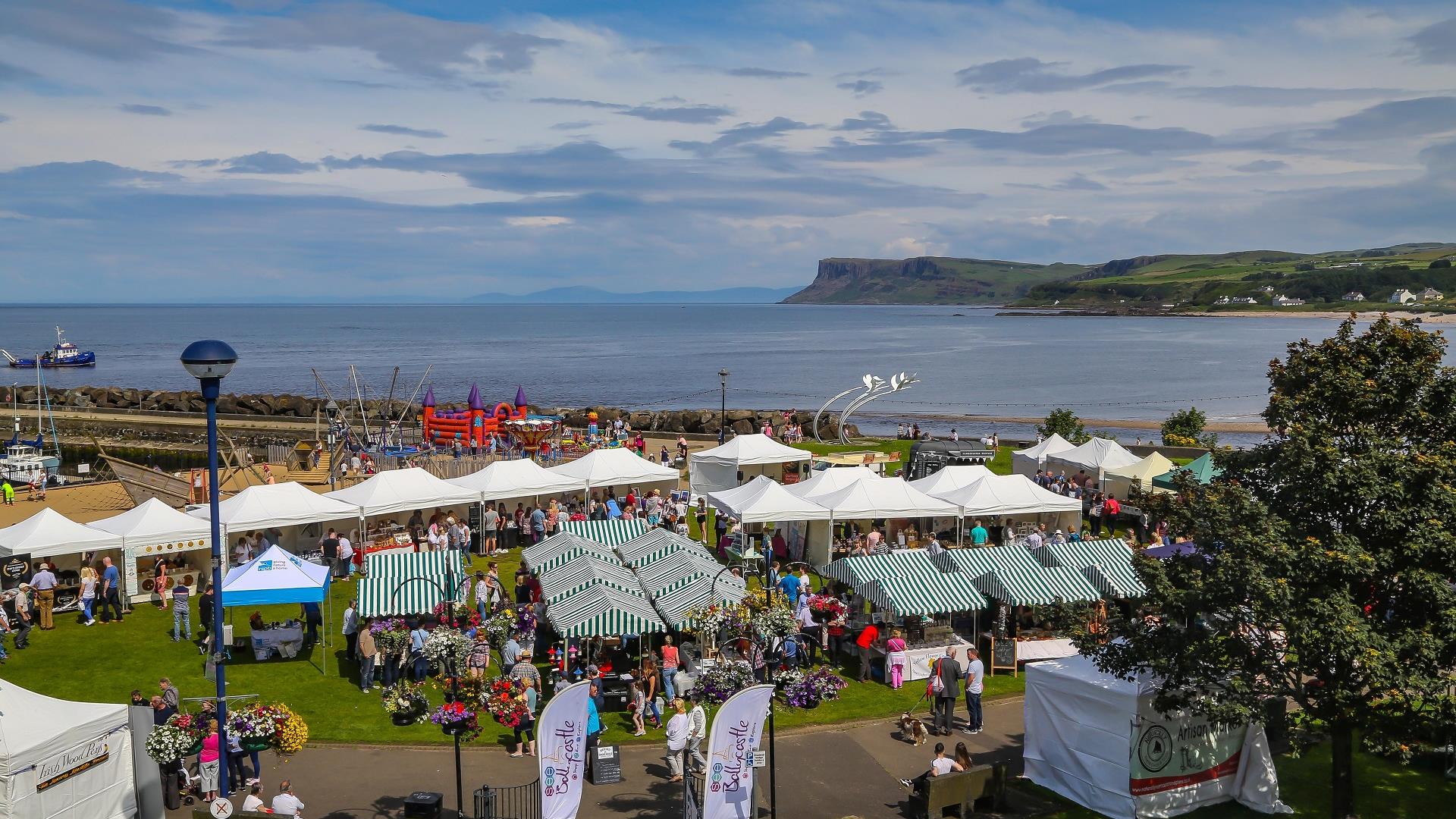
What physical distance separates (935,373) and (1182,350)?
160 feet

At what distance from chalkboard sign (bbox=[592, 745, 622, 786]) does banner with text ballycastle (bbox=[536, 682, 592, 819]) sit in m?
1.52

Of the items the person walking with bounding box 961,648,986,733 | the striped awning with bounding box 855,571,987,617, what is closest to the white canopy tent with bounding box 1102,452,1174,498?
the striped awning with bounding box 855,571,987,617

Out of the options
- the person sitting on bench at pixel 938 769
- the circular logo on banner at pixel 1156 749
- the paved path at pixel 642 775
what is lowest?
the paved path at pixel 642 775

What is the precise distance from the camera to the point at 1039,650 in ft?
62.5

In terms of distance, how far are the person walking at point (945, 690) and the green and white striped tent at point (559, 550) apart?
7.19 m

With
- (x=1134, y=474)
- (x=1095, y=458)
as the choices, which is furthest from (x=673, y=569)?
(x=1095, y=458)

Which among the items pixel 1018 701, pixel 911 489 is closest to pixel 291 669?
pixel 1018 701

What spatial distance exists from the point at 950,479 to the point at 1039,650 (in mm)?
8608

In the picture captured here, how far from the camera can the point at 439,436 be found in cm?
4244

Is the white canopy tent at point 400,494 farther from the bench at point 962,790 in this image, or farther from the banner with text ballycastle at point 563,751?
the bench at point 962,790

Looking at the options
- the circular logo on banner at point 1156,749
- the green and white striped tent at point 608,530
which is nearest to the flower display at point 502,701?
the circular logo on banner at point 1156,749

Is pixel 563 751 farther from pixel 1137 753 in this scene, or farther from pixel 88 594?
pixel 88 594

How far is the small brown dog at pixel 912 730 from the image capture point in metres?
15.3

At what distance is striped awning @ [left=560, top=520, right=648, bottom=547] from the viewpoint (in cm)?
2327
